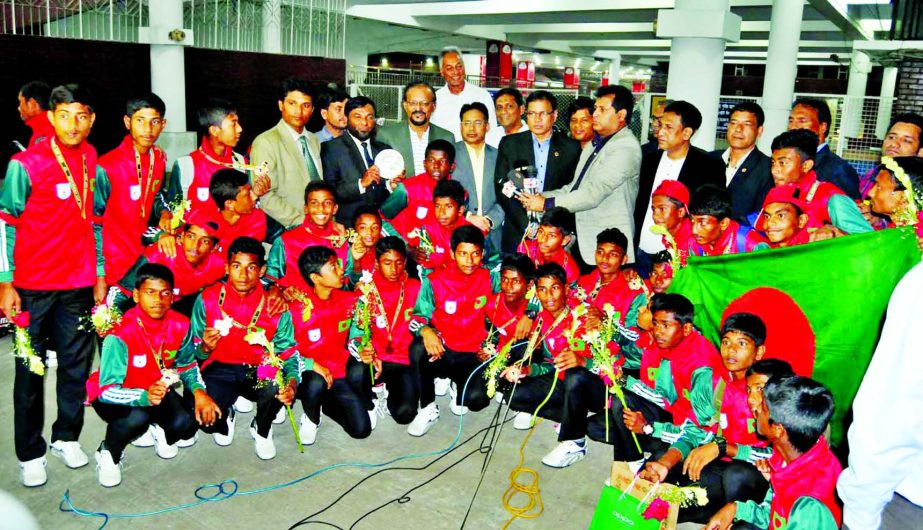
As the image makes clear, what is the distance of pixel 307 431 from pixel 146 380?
91 cm

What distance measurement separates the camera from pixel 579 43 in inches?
1154

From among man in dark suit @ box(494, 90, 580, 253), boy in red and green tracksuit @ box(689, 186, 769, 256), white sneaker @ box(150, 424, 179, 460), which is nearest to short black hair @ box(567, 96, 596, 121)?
man in dark suit @ box(494, 90, 580, 253)

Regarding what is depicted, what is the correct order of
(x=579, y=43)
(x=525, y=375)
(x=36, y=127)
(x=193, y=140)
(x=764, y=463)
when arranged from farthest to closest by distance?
(x=579, y=43) < (x=193, y=140) < (x=36, y=127) < (x=525, y=375) < (x=764, y=463)

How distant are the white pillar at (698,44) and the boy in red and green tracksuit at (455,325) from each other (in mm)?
3985

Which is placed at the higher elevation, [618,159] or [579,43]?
[579,43]

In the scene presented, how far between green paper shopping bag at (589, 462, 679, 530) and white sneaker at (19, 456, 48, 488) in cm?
261

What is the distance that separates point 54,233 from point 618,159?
10.5ft

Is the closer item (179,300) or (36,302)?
(36,302)

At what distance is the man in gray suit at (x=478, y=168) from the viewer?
506 centimetres

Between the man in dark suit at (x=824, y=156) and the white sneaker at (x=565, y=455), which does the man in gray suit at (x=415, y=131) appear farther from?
the man in dark suit at (x=824, y=156)

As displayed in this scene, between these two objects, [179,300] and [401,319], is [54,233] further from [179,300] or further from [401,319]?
[401,319]

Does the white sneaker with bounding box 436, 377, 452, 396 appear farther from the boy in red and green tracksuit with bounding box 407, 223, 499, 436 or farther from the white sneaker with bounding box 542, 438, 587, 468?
the white sneaker with bounding box 542, 438, 587, 468

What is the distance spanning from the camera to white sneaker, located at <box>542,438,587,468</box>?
3.92 metres

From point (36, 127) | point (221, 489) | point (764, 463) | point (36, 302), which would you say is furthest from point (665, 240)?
point (36, 127)
